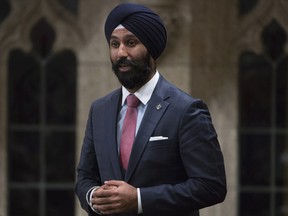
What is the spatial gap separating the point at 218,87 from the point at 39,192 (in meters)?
1.53

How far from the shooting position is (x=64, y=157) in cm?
699

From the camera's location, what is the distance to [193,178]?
3.12 m

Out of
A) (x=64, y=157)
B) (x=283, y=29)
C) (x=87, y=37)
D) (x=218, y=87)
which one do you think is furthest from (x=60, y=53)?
(x=283, y=29)

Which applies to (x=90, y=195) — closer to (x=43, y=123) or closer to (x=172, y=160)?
(x=172, y=160)

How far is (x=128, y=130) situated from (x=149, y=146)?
0.11m

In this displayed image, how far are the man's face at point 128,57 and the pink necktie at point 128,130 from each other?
11 cm

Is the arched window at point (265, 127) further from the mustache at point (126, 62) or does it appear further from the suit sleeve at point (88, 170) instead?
the mustache at point (126, 62)

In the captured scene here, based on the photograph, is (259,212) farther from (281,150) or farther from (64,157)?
(64,157)

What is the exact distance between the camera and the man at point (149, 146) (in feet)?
10.2

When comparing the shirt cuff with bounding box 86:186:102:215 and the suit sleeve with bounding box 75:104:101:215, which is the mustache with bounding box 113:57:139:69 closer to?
the suit sleeve with bounding box 75:104:101:215

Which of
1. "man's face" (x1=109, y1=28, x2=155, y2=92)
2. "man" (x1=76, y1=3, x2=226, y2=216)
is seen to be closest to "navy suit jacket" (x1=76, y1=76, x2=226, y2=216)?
"man" (x1=76, y1=3, x2=226, y2=216)

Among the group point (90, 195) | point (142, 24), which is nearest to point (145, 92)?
point (142, 24)

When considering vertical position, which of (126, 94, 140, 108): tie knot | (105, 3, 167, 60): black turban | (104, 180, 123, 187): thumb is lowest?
(104, 180, 123, 187): thumb

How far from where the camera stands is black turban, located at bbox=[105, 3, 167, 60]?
3.11 metres
